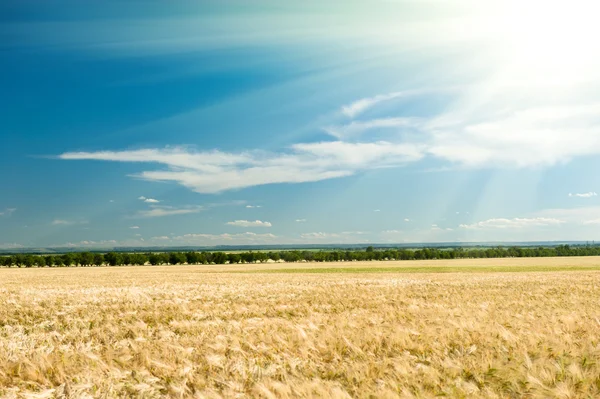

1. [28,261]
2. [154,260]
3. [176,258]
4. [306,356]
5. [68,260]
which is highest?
[306,356]

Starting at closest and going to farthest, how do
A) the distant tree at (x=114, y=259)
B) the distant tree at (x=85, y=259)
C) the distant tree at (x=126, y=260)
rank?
the distant tree at (x=114, y=259) < the distant tree at (x=85, y=259) < the distant tree at (x=126, y=260)

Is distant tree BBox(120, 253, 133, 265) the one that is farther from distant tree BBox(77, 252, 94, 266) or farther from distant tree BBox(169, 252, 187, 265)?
distant tree BBox(169, 252, 187, 265)

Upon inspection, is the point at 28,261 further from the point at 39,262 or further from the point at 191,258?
the point at 191,258

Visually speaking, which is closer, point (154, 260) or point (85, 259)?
point (154, 260)

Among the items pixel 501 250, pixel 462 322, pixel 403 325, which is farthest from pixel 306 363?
pixel 501 250

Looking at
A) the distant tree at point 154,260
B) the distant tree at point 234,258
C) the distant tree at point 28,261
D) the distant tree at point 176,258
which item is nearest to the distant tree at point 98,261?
the distant tree at point 154,260

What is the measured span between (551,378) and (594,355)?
90.2 inches

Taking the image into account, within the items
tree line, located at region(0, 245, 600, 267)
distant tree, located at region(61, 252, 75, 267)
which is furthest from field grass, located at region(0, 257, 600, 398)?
distant tree, located at region(61, 252, 75, 267)

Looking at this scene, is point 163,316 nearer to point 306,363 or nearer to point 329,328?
point 329,328

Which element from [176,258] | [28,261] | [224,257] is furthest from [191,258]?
[28,261]

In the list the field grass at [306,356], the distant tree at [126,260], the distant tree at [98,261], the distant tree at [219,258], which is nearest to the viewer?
the field grass at [306,356]

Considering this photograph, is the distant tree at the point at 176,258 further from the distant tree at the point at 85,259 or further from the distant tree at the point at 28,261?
the distant tree at the point at 28,261

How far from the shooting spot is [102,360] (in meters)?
7.82

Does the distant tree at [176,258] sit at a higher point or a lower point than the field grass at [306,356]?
lower
